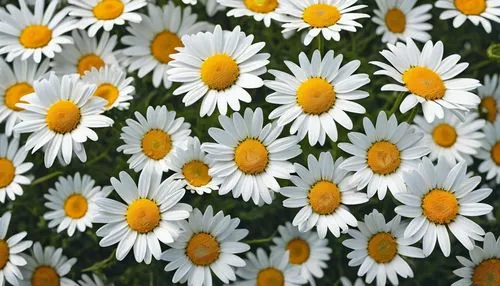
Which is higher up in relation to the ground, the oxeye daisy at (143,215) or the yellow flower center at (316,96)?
the yellow flower center at (316,96)

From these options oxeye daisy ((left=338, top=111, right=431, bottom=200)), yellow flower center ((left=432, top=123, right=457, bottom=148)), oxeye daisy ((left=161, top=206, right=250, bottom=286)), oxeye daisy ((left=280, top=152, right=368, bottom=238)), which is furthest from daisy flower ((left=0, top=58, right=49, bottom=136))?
yellow flower center ((left=432, top=123, right=457, bottom=148))

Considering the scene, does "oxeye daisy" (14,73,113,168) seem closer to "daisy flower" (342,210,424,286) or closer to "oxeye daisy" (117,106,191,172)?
"oxeye daisy" (117,106,191,172)

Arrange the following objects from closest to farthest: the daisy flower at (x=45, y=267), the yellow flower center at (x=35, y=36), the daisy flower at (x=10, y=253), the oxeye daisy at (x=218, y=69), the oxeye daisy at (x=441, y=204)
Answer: the oxeye daisy at (x=441, y=204) < the oxeye daisy at (x=218, y=69) < the daisy flower at (x=10, y=253) < the daisy flower at (x=45, y=267) < the yellow flower center at (x=35, y=36)

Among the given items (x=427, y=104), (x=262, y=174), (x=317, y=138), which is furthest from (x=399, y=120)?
(x=262, y=174)

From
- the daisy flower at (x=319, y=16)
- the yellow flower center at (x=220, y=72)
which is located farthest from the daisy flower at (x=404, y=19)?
the yellow flower center at (x=220, y=72)

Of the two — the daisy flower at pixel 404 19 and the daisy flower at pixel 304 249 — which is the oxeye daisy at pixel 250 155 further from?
the daisy flower at pixel 404 19

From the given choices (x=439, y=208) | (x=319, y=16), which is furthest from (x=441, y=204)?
(x=319, y=16)
